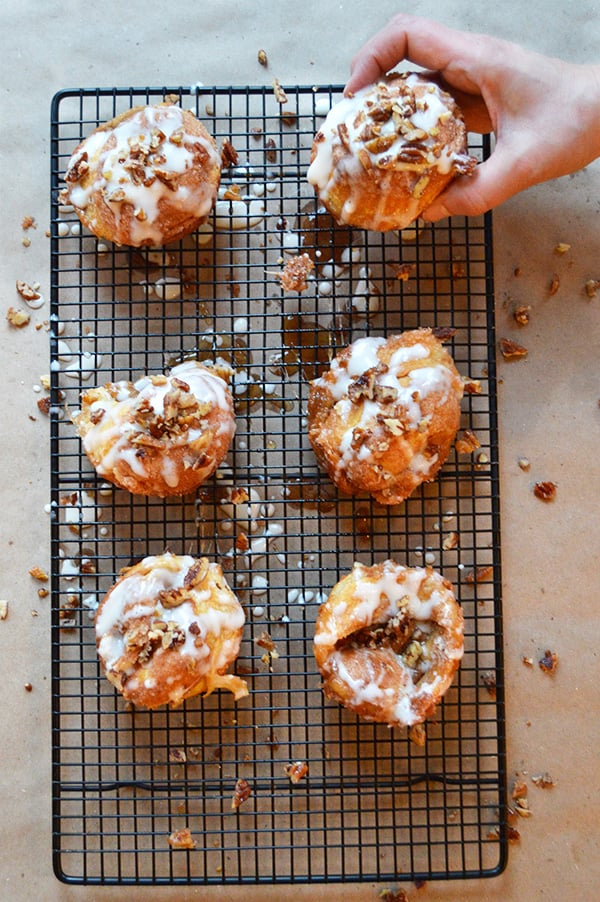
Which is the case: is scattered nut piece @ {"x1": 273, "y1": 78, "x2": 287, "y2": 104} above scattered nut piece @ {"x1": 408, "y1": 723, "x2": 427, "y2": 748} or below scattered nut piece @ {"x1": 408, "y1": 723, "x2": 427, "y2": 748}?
above

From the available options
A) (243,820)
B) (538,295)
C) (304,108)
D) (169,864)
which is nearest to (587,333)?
(538,295)

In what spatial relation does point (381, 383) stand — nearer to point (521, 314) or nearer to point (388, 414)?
point (388, 414)

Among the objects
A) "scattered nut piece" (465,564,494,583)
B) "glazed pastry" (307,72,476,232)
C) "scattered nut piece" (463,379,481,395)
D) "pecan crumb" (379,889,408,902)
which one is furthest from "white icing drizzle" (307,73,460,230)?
"pecan crumb" (379,889,408,902)

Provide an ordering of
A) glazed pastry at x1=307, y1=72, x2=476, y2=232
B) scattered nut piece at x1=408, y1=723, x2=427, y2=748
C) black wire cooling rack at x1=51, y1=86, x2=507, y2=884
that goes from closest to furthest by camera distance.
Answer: glazed pastry at x1=307, y1=72, x2=476, y2=232
scattered nut piece at x1=408, y1=723, x2=427, y2=748
black wire cooling rack at x1=51, y1=86, x2=507, y2=884

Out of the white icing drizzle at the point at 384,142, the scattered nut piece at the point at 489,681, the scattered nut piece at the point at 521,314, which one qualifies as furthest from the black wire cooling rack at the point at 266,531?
the white icing drizzle at the point at 384,142

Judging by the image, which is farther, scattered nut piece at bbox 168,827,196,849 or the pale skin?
scattered nut piece at bbox 168,827,196,849

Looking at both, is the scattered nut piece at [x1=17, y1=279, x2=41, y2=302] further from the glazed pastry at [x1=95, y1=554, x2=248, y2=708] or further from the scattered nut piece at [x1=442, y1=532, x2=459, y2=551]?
the scattered nut piece at [x1=442, y1=532, x2=459, y2=551]

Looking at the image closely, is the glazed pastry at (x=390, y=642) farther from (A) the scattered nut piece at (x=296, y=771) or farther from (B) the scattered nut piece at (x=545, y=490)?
(B) the scattered nut piece at (x=545, y=490)

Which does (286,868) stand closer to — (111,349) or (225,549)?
(225,549)

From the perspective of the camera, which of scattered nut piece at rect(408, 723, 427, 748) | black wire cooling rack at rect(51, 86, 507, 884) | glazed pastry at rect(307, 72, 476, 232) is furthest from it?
black wire cooling rack at rect(51, 86, 507, 884)
